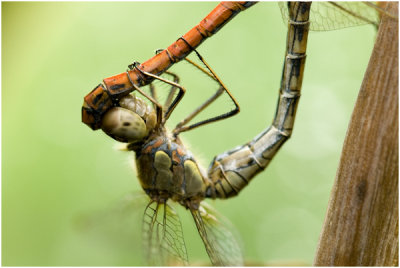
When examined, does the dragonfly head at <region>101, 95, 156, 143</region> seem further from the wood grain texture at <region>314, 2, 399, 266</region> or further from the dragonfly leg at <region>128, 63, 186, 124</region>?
the wood grain texture at <region>314, 2, 399, 266</region>

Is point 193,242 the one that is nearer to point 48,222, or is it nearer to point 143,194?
point 143,194

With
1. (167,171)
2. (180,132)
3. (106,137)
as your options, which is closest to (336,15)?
(180,132)

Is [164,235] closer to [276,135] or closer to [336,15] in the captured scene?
[276,135]

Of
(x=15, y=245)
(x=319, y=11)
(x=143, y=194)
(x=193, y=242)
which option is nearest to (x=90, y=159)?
(x=15, y=245)

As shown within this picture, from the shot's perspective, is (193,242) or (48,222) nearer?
(193,242)

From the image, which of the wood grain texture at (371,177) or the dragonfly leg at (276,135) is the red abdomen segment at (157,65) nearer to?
the dragonfly leg at (276,135)

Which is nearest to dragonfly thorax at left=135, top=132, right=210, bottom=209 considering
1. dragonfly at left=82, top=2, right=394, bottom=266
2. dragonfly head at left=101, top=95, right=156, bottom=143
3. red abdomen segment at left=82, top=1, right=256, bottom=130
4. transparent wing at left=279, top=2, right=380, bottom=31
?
dragonfly at left=82, top=2, right=394, bottom=266

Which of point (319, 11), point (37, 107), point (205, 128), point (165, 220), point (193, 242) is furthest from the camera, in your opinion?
point (37, 107)
